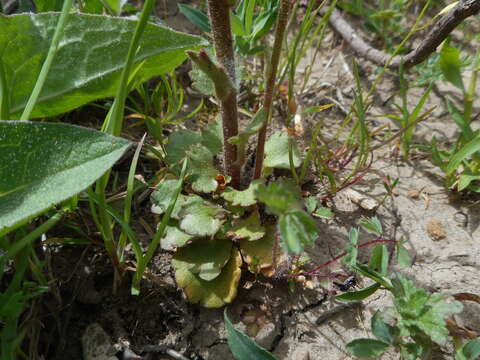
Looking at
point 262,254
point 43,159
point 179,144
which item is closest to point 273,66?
point 179,144

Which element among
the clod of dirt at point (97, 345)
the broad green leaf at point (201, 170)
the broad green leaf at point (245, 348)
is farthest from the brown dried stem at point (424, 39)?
A: the clod of dirt at point (97, 345)

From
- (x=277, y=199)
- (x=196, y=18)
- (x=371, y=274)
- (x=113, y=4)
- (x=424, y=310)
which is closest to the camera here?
(x=277, y=199)

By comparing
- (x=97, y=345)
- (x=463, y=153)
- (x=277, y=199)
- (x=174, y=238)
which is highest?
(x=277, y=199)

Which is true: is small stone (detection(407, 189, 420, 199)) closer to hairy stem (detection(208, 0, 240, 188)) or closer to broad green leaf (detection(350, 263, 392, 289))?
broad green leaf (detection(350, 263, 392, 289))

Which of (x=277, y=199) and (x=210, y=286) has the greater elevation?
(x=277, y=199)

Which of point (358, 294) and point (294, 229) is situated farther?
point (358, 294)

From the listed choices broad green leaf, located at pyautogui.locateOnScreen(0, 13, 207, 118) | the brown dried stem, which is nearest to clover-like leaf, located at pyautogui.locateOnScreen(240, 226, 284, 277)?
broad green leaf, located at pyautogui.locateOnScreen(0, 13, 207, 118)

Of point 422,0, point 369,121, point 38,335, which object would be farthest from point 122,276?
point 422,0

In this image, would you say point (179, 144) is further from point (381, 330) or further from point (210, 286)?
point (381, 330)

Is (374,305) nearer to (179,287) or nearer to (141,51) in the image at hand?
(179,287)
